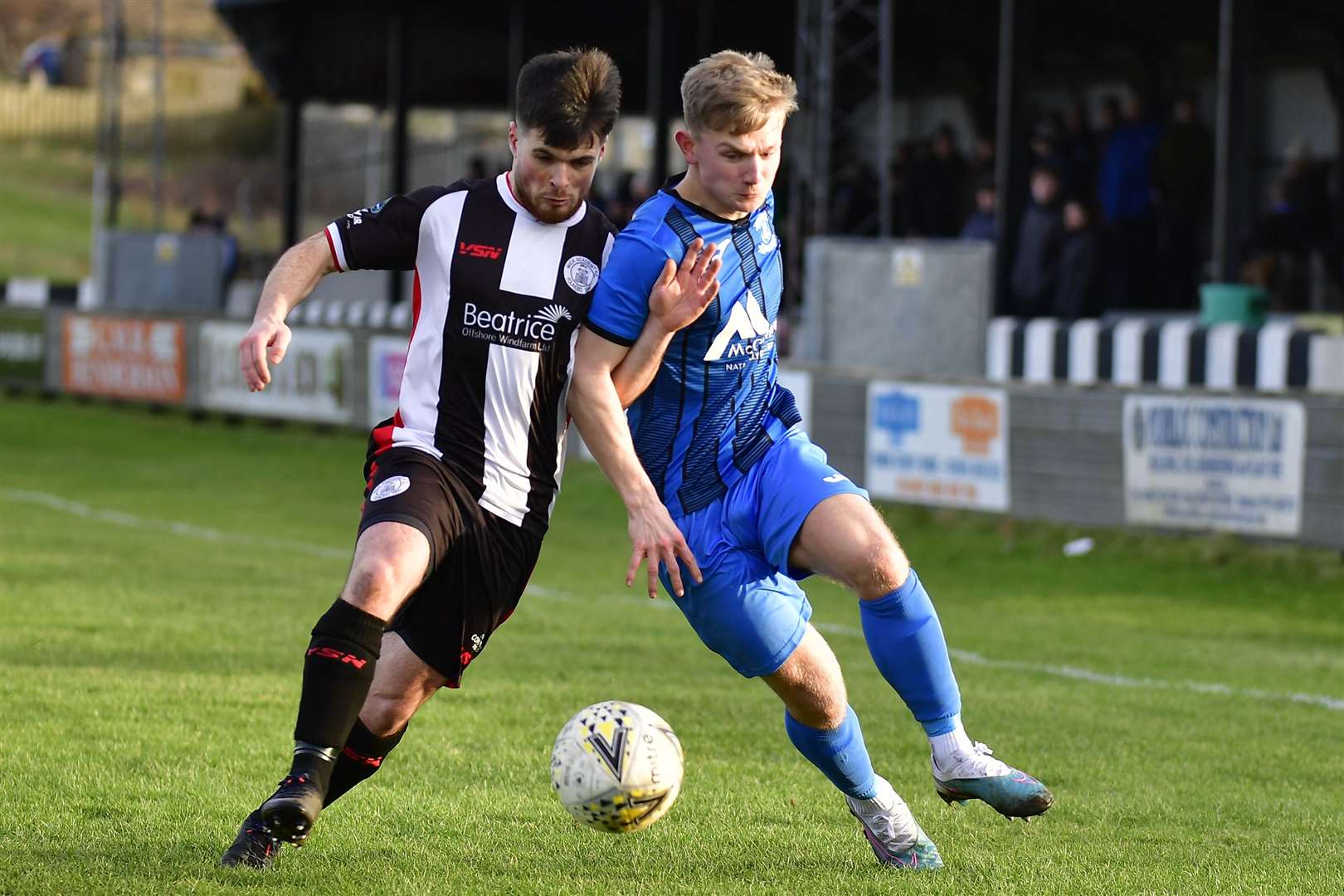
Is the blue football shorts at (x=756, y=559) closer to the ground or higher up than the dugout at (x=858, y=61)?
closer to the ground

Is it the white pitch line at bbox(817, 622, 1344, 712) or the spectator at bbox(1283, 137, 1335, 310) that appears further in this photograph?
the spectator at bbox(1283, 137, 1335, 310)

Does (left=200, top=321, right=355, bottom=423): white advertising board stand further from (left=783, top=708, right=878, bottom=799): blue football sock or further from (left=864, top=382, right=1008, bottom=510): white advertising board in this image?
(left=783, top=708, right=878, bottom=799): blue football sock

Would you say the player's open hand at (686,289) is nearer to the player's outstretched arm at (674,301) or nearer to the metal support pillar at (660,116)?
the player's outstretched arm at (674,301)

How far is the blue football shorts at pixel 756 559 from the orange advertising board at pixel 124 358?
1847cm

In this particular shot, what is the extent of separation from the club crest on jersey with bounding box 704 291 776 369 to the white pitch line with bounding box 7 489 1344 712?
426cm

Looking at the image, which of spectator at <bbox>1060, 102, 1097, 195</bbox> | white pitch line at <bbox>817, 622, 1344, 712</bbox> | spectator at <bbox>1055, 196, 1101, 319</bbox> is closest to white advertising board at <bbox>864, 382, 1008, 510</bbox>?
spectator at <bbox>1055, 196, 1101, 319</bbox>

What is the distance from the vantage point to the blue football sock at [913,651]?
496 cm

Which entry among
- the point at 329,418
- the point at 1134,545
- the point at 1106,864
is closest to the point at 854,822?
the point at 1106,864

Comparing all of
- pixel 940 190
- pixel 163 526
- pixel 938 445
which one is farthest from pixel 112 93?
pixel 938 445

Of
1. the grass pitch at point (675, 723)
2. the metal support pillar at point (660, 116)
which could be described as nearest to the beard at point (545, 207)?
the grass pitch at point (675, 723)

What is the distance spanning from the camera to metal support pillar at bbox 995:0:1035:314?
59.9 ft

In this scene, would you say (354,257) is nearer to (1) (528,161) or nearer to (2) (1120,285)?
(1) (528,161)

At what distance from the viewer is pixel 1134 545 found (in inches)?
528

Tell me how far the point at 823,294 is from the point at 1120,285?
287 centimetres
